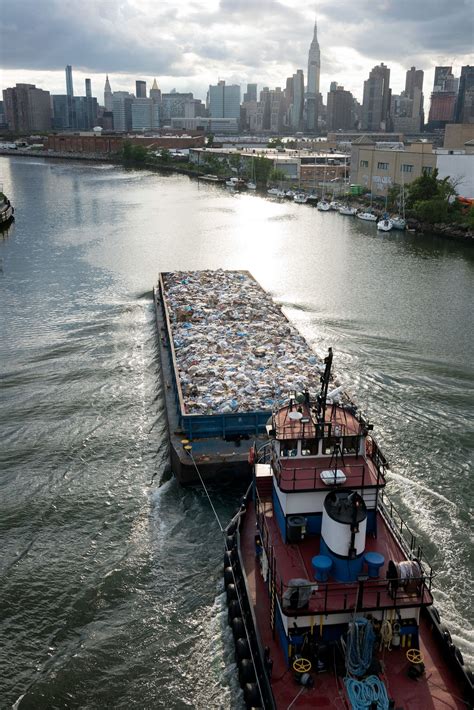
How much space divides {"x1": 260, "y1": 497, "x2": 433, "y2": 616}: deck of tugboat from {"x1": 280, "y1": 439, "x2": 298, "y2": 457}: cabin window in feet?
4.74

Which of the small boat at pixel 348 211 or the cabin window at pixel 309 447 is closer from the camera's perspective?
the cabin window at pixel 309 447

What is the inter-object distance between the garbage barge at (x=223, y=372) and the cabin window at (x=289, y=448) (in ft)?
4.80

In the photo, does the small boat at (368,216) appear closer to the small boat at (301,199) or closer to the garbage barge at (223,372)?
the small boat at (301,199)

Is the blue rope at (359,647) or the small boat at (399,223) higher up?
the small boat at (399,223)

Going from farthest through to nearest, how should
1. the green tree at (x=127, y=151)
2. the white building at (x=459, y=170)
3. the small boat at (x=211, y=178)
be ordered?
the green tree at (x=127, y=151) → the small boat at (x=211, y=178) → the white building at (x=459, y=170)

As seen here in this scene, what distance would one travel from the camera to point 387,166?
73125 mm

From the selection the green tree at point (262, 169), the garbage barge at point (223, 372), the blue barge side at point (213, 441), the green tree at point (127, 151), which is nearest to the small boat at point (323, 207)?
the green tree at point (262, 169)

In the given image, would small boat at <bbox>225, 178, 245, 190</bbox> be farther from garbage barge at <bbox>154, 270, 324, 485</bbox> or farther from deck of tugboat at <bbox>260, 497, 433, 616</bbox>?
deck of tugboat at <bbox>260, 497, 433, 616</bbox>

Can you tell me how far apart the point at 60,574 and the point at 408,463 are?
9.92 meters

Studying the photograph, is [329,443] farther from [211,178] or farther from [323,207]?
[211,178]

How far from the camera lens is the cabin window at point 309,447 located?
1160cm

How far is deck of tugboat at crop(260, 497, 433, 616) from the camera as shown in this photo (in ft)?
32.1

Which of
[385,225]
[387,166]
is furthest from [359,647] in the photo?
[387,166]

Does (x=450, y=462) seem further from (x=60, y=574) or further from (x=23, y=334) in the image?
(x=23, y=334)
